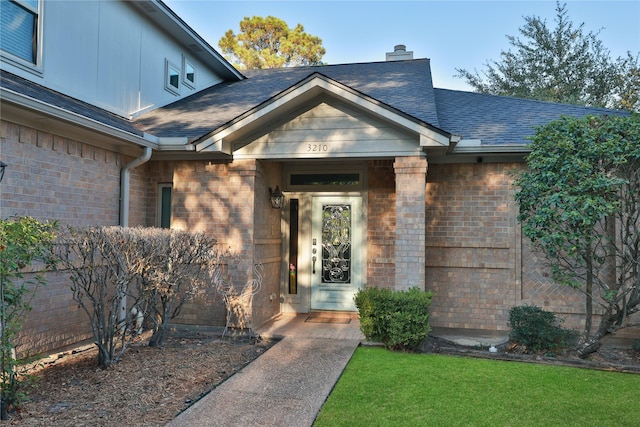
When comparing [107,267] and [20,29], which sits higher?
[20,29]

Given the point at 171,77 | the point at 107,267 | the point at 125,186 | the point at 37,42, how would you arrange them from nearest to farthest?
1. the point at 107,267
2. the point at 37,42
3. the point at 125,186
4. the point at 171,77

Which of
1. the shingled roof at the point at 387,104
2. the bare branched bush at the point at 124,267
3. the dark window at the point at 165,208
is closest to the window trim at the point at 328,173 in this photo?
the shingled roof at the point at 387,104

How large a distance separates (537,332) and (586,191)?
2.08 metres

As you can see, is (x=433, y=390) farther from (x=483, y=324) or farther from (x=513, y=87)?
(x=513, y=87)

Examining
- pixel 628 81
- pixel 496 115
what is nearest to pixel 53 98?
pixel 496 115

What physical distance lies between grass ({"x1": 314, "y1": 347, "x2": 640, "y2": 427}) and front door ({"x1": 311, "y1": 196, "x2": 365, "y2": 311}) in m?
2.96

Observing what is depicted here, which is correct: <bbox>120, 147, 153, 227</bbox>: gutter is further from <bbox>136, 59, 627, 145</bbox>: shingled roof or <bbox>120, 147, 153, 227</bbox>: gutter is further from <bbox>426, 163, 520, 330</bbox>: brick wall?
<bbox>426, 163, 520, 330</bbox>: brick wall

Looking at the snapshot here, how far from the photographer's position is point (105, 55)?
7.96m

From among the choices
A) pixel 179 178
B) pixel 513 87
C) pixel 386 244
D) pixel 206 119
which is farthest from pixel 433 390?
pixel 513 87

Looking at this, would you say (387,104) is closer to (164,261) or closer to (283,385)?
(164,261)

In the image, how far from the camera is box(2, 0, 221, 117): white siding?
22.2 feet

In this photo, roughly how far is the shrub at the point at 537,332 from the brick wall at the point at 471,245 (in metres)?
0.95

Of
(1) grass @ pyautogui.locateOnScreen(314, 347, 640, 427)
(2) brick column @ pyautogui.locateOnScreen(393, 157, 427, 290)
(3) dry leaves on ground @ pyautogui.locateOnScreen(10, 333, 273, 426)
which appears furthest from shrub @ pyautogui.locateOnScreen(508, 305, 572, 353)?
(3) dry leaves on ground @ pyautogui.locateOnScreen(10, 333, 273, 426)

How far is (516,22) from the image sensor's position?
22156 millimetres
